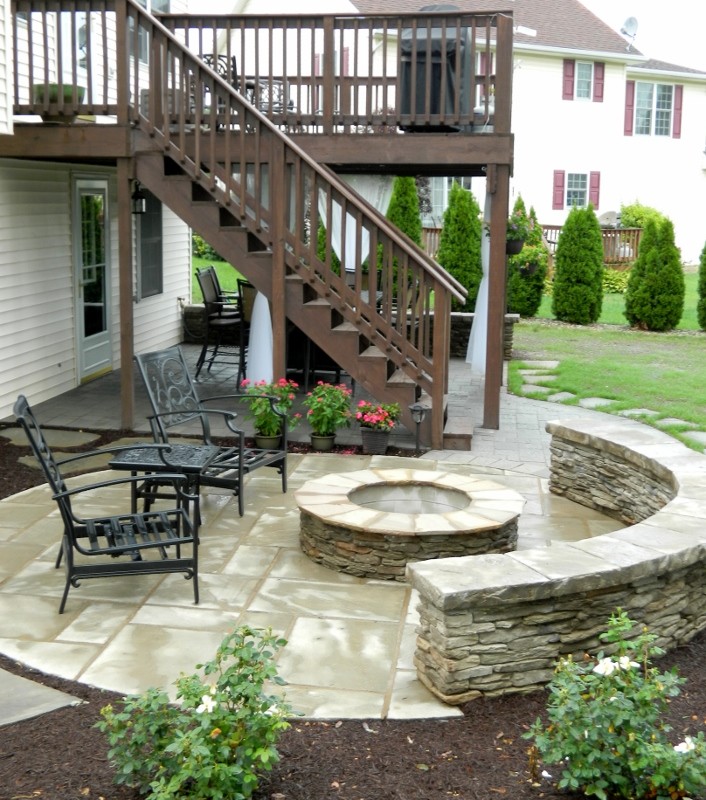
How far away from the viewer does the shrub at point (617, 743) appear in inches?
128

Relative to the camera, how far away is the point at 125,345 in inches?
360

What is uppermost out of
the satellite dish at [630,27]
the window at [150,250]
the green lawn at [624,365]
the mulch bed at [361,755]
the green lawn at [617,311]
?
the satellite dish at [630,27]

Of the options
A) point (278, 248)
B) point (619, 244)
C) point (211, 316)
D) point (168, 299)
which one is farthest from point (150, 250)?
point (619, 244)

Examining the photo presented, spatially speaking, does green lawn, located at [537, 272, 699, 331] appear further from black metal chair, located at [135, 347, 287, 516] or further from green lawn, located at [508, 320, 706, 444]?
black metal chair, located at [135, 347, 287, 516]

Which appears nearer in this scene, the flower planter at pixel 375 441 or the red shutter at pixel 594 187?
the flower planter at pixel 375 441

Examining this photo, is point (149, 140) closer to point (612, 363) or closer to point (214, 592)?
point (214, 592)

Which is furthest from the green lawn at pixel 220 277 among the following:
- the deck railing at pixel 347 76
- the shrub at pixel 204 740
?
the shrub at pixel 204 740

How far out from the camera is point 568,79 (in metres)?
26.4

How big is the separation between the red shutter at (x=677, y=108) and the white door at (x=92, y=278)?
67.9ft

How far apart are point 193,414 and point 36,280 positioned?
381 centimetres

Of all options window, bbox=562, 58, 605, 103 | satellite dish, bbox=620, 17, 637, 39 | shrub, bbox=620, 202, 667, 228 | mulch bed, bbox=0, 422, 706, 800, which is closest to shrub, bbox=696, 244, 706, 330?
shrub, bbox=620, 202, 667, 228

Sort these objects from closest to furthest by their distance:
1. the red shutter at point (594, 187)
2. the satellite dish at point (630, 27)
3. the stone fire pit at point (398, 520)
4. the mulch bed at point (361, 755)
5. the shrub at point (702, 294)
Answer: the mulch bed at point (361, 755) → the stone fire pit at point (398, 520) → the shrub at point (702, 294) → the red shutter at point (594, 187) → the satellite dish at point (630, 27)

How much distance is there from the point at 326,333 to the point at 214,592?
151 inches

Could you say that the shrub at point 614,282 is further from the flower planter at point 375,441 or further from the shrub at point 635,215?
the flower planter at point 375,441
